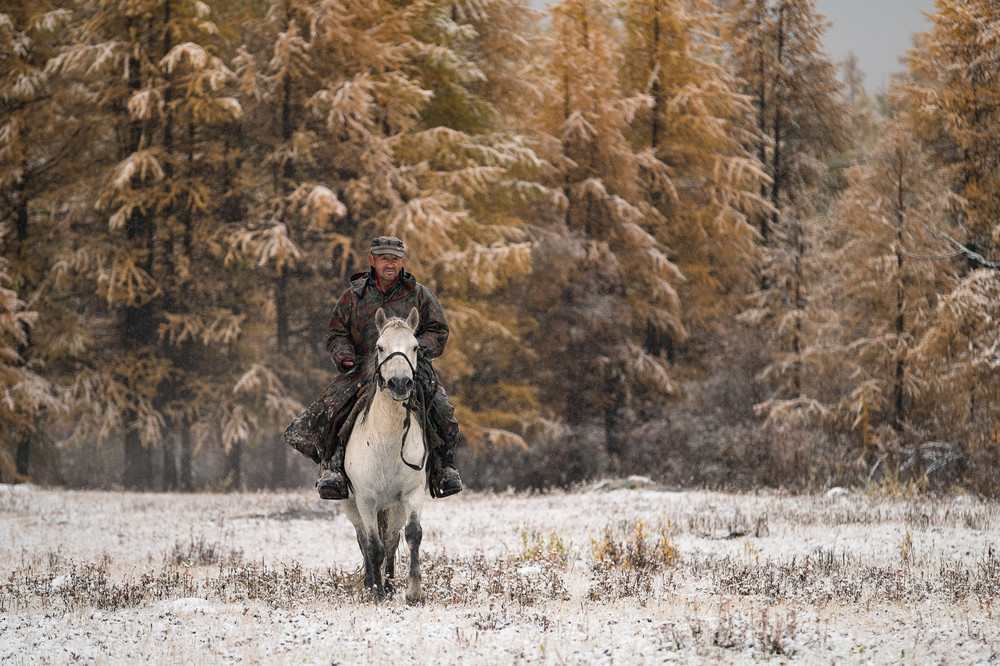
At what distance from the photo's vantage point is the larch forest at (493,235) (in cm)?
2142

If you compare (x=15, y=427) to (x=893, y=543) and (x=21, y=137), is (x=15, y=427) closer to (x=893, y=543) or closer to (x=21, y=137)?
(x=21, y=137)

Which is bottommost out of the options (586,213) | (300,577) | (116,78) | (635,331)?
(300,577)

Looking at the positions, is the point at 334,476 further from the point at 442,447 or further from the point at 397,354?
the point at 397,354

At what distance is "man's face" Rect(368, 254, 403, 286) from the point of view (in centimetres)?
849

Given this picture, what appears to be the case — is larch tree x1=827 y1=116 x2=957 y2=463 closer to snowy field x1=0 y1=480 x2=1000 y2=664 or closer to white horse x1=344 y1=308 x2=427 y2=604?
snowy field x1=0 y1=480 x2=1000 y2=664

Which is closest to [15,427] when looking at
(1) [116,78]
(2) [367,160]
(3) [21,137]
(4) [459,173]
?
(3) [21,137]

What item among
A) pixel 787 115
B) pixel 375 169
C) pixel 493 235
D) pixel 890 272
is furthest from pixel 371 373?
pixel 787 115

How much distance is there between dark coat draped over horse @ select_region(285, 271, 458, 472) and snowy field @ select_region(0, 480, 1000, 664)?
59.0 inches

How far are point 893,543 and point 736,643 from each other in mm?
5811

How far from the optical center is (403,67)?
24453 millimetres

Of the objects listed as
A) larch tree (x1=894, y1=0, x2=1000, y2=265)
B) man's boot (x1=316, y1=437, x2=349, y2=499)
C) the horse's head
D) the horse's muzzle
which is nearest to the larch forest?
larch tree (x1=894, y1=0, x2=1000, y2=265)

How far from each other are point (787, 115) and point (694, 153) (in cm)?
372

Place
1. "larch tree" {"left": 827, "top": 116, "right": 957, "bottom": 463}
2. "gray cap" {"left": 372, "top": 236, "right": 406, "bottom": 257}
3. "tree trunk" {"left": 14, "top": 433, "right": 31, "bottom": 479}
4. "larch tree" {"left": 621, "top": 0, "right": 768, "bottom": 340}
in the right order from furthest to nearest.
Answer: "larch tree" {"left": 621, "top": 0, "right": 768, "bottom": 340}
"tree trunk" {"left": 14, "top": 433, "right": 31, "bottom": 479}
"larch tree" {"left": 827, "top": 116, "right": 957, "bottom": 463}
"gray cap" {"left": 372, "top": 236, "right": 406, "bottom": 257}

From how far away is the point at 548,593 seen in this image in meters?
8.43
